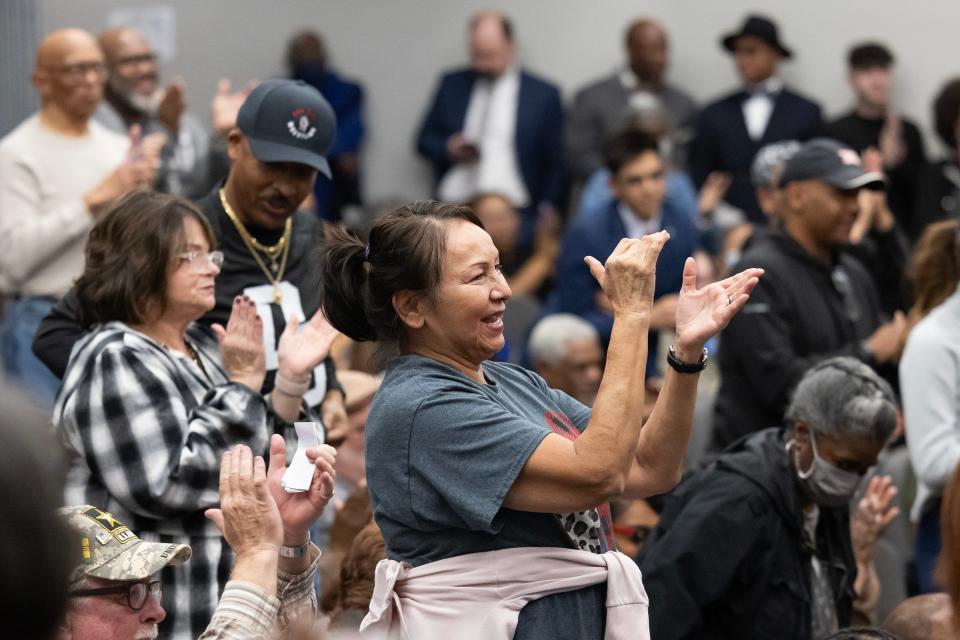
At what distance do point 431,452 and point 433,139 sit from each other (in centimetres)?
703

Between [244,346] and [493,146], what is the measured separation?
5569 millimetres

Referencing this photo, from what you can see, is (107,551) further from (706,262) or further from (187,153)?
(706,262)

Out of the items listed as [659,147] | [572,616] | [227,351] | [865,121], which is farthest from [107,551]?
[865,121]

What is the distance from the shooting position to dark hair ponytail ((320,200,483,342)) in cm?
296

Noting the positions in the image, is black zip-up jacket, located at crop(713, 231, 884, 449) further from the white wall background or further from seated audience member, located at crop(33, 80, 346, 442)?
the white wall background

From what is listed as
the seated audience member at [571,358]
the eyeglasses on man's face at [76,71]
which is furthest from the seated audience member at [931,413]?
the eyeglasses on man's face at [76,71]

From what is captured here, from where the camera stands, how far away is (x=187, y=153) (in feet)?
22.3

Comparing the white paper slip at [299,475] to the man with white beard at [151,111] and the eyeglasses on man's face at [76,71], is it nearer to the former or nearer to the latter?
the eyeglasses on man's face at [76,71]

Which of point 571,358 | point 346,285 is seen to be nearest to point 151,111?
point 571,358

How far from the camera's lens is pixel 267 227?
13.9 ft

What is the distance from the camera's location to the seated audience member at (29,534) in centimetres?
142

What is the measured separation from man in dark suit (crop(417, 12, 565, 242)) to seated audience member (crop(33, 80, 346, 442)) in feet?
16.1

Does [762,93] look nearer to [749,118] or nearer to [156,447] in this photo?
[749,118]

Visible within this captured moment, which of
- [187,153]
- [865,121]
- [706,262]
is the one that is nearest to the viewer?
[187,153]
